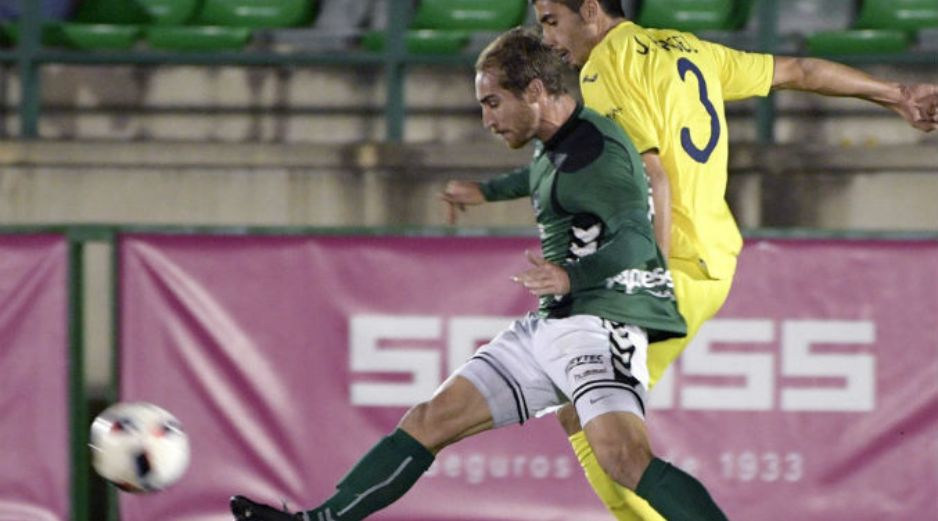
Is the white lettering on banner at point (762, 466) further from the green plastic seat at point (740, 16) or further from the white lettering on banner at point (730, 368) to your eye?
the green plastic seat at point (740, 16)

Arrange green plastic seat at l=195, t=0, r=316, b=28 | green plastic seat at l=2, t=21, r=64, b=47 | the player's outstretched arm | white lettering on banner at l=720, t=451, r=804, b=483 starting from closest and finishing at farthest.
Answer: the player's outstretched arm → white lettering on banner at l=720, t=451, r=804, b=483 → green plastic seat at l=2, t=21, r=64, b=47 → green plastic seat at l=195, t=0, r=316, b=28

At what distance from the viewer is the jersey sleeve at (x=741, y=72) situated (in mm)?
5914

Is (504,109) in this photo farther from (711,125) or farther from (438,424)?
(438,424)

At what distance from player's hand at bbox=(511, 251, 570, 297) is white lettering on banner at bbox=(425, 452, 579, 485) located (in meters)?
2.41

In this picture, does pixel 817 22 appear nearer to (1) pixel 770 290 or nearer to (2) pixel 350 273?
(1) pixel 770 290

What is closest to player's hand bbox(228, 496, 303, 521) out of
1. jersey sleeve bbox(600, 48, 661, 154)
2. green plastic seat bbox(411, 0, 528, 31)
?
jersey sleeve bbox(600, 48, 661, 154)

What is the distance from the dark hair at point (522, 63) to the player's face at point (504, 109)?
0.02 metres

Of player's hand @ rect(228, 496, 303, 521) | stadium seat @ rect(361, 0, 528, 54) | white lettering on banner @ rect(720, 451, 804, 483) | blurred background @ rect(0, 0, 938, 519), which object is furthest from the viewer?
stadium seat @ rect(361, 0, 528, 54)

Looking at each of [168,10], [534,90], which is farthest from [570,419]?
[168,10]

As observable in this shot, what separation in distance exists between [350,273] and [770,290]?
1708 mm

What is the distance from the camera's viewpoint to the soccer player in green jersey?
5.27m

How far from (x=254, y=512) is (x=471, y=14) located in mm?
5148

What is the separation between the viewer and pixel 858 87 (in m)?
6.04

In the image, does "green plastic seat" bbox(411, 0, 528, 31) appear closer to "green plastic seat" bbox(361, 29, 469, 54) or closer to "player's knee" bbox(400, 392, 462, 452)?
"green plastic seat" bbox(361, 29, 469, 54)
